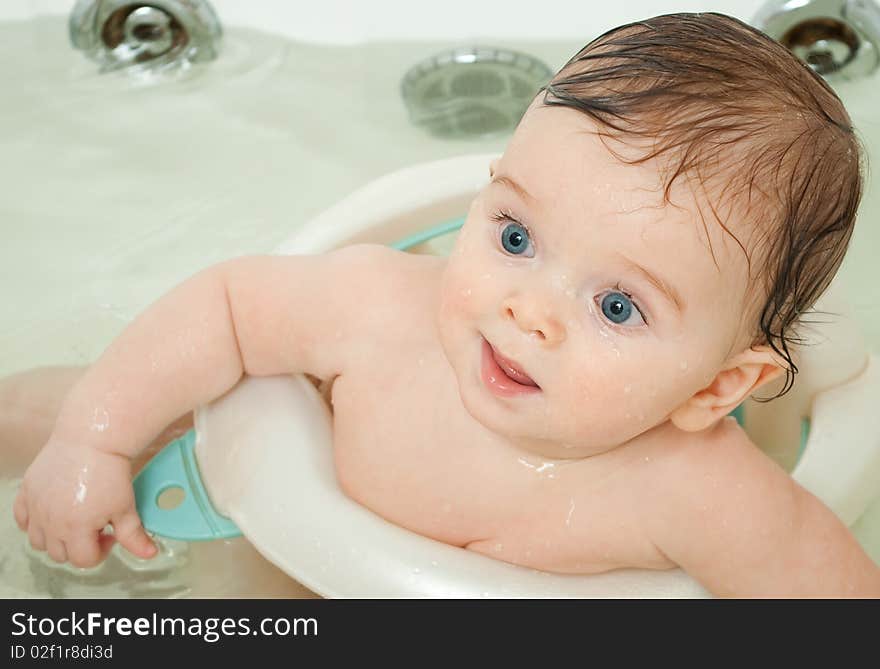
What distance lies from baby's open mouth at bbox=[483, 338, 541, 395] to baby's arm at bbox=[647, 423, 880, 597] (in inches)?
6.6

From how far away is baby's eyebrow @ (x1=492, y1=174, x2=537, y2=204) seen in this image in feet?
2.75

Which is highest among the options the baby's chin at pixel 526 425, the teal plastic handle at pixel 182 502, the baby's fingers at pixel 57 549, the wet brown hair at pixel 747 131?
the wet brown hair at pixel 747 131

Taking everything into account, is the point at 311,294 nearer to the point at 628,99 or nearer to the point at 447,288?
the point at 447,288

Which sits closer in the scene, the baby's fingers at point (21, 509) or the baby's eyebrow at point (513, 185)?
the baby's eyebrow at point (513, 185)

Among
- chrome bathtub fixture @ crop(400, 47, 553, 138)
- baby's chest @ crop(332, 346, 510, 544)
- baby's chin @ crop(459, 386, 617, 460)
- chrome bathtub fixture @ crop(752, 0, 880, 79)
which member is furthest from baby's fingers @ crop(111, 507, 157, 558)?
chrome bathtub fixture @ crop(752, 0, 880, 79)

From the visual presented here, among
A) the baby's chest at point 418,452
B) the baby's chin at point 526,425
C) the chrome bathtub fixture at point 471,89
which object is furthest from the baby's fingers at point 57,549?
the chrome bathtub fixture at point 471,89

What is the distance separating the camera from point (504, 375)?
885 millimetres

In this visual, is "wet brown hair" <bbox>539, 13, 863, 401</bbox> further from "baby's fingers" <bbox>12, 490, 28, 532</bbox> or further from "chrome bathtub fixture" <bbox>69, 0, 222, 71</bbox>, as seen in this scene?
"chrome bathtub fixture" <bbox>69, 0, 222, 71</bbox>

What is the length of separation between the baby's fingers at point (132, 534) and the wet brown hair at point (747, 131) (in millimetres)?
529

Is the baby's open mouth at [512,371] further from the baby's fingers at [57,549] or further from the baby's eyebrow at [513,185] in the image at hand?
the baby's fingers at [57,549]

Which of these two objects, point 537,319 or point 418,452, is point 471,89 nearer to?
point 418,452

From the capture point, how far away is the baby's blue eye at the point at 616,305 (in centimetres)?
83

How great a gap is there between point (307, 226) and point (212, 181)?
51 centimetres
